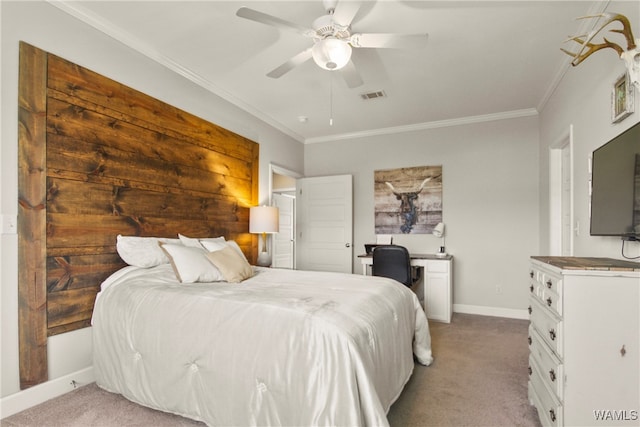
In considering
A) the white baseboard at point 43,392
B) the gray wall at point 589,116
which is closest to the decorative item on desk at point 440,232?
the gray wall at point 589,116

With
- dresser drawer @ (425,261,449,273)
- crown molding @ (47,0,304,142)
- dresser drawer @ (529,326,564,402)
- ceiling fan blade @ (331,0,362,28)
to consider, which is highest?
crown molding @ (47,0,304,142)

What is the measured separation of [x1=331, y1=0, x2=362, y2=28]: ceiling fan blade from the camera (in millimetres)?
1862

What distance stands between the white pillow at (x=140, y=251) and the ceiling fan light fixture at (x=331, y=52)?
6.29 ft

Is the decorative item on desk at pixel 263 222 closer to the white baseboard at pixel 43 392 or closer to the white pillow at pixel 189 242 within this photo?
the white pillow at pixel 189 242

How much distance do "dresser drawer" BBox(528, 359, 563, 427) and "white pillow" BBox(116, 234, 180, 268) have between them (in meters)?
2.67

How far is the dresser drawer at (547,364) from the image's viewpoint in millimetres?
1533

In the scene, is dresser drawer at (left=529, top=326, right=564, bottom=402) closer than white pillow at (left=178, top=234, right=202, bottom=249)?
Answer: Yes

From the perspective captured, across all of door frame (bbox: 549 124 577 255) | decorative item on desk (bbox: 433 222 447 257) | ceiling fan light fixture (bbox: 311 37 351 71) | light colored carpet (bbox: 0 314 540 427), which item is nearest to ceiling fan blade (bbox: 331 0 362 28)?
ceiling fan light fixture (bbox: 311 37 351 71)

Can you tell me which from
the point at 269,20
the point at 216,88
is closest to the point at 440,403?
the point at 269,20

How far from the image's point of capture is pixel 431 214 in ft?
15.3

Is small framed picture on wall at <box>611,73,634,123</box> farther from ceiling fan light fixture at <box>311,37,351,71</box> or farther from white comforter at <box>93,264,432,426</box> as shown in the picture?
white comforter at <box>93,264,432,426</box>

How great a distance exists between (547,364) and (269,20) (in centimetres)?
249

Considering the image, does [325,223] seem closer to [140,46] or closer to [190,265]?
[190,265]

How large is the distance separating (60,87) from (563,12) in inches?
141
